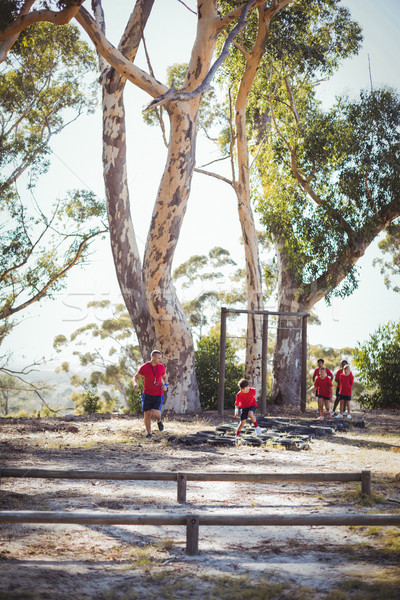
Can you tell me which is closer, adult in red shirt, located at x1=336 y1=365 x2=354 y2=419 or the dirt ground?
the dirt ground

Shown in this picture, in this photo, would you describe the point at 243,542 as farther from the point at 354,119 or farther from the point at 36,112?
the point at 36,112

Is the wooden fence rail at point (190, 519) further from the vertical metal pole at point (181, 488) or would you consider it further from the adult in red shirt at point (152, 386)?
the adult in red shirt at point (152, 386)

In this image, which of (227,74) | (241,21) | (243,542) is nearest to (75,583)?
(243,542)

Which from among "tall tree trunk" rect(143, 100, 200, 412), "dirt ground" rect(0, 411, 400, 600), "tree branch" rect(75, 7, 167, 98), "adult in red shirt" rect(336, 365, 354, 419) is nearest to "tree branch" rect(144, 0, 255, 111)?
"tree branch" rect(75, 7, 167, 98)

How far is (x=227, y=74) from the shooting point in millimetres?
23844

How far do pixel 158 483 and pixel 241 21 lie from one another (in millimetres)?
13010

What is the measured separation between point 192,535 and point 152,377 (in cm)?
753

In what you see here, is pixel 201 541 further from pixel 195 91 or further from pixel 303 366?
pixel 303 366

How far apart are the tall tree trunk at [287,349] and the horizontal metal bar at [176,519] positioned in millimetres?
17624

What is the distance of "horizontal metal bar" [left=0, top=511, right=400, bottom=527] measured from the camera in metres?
4.59

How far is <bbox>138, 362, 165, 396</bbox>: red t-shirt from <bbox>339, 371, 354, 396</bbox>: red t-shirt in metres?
6.50

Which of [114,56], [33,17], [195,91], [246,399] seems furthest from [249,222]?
[33,17]

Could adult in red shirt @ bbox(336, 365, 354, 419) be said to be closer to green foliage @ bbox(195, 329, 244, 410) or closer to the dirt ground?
green foliage @ bbox(195, 329, 244, 410)

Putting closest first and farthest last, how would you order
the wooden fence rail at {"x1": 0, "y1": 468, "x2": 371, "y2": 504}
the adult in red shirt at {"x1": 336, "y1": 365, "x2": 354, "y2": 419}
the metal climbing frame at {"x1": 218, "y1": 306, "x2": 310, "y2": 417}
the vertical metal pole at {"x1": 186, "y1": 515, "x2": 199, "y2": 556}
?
the vertical metal pole at {"x1": 186, "y1": 515, "x2": 199, "y2": 556}, the wooden fence rail at {"x1": 0, "y1": 468, "x2": 371, "y2": 504}, the adult in red shirt at {"x1": 336, "y1": 365, "x2": 354, "y2": 419}, the metal climbing frame at {"x1": 218, "y1": 306, "x2": 310, "y2": 417}
